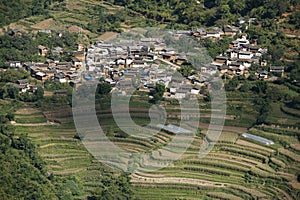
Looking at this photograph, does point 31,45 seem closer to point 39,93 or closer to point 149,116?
point 39,93

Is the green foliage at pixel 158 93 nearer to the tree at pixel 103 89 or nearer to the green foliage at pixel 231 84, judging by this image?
the tree at pixel 103 89

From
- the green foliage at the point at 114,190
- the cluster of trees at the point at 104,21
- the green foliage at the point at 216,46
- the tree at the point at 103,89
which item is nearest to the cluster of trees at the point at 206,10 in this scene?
the cluster of trees at the point at 104,21

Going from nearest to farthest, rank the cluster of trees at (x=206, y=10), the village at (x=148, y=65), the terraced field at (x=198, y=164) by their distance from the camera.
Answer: the terraced field at (x=198, y=164), the village at (x=148, y=65), the cluster of trees at (x=206, y=10)

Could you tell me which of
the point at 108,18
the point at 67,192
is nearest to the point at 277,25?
the point at 108,18

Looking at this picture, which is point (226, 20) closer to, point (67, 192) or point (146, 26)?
point (146, 26)

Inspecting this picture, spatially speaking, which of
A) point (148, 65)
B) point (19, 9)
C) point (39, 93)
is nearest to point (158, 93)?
point (148, 65)
